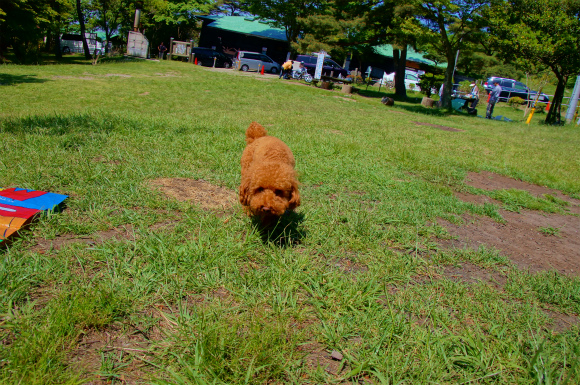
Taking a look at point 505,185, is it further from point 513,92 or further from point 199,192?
point 513,92

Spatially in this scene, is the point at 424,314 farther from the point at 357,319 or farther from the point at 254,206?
the point at 254,206

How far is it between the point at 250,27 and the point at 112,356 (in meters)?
42.1

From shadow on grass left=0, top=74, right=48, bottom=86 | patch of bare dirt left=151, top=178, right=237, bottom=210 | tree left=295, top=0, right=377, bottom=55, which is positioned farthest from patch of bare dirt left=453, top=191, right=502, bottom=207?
tree left=295, top=0, right=377, bottom=55

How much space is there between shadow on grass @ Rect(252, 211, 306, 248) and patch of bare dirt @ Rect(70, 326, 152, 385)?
4.18 ft

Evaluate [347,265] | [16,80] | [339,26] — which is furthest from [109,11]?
[347,265]

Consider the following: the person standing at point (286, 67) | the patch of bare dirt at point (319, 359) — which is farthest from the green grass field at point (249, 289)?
the person standing at point (286, 67)

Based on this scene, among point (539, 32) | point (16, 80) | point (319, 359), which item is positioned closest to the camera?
point (319, 359)

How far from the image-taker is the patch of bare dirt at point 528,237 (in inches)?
130

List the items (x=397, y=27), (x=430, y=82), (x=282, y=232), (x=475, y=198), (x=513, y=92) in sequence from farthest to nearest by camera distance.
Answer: (x=430, y=82)
(x=513, y=92)
(x=397, y=27)
(x=475, y=198)
(x=282, y=232)

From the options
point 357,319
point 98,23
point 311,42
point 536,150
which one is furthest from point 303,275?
point 98,23

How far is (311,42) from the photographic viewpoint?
80.7ft

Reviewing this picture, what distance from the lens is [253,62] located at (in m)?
31.5

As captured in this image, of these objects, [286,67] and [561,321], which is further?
[286,67]

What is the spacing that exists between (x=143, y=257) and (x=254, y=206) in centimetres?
89
